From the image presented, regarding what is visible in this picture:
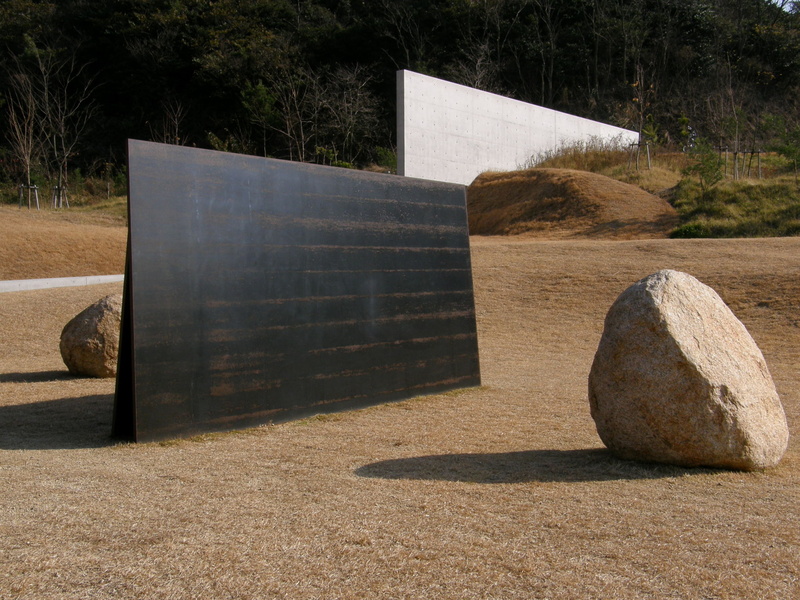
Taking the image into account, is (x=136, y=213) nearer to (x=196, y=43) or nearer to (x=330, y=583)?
(x=330, y=583)

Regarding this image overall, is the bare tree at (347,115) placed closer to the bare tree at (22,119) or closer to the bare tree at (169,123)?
the bare tree at (169,123)

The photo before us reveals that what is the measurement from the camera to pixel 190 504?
13.3 ft

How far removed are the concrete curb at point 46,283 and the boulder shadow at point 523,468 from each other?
12624 mm

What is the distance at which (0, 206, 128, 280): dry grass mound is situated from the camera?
18.4 metres

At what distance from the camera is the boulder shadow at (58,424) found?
18.6 ft

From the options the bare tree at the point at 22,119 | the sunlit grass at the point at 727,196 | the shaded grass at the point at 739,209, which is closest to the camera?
the shaded grass at the point at 739,209

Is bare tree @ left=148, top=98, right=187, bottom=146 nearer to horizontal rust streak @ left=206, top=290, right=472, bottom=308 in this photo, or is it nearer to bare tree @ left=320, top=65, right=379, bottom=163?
bare tree @ left=320, top=65, right=379, bottom=163

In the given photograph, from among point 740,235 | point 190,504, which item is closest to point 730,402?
point 190,504

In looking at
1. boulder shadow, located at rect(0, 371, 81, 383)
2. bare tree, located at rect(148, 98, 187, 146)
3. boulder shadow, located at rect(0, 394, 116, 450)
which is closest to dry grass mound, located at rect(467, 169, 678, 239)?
boulder shadow, located at rect(0, 371, 81, 383)

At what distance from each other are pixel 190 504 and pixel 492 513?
5.33 feet

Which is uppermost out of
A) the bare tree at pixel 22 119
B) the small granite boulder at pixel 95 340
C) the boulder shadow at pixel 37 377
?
the bare tree at pixel 22 119

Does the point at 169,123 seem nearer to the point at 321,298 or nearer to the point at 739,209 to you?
the point at 739,209

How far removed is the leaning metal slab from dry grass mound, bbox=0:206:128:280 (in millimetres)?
13558

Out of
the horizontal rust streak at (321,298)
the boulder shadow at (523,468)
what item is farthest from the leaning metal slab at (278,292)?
the boulder shadow at (523,468)
